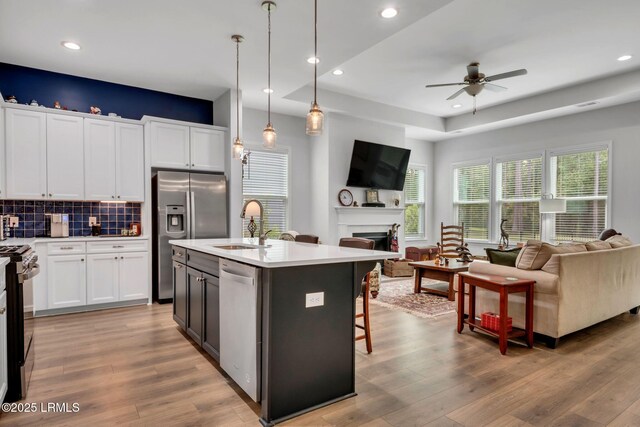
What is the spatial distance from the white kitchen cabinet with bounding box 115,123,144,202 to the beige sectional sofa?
14.2ft

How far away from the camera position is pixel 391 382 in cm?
264

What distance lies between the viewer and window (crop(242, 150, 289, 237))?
6.39 meters

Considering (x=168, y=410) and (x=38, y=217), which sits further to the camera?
(x=38, y=217)

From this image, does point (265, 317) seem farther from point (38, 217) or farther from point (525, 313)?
point (38, 217)

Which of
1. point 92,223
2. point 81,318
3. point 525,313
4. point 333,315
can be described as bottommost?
point 81,318

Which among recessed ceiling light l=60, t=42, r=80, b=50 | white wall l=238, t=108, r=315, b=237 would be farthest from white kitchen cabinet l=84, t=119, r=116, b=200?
white wall l=238, t=108, r=315, b=237

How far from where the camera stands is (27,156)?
428 cm

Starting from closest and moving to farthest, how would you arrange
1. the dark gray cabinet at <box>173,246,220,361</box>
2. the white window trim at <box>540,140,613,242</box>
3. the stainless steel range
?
the stainless steel range < the dark gray cabinet at <box>173,246,220,361</box> < the white window trim at <box>540,140,613,242</box>

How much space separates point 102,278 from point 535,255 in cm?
491

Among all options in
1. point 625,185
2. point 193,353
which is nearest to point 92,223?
point 193,353

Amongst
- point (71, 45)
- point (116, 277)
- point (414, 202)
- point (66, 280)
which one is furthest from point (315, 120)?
point (414, 202)

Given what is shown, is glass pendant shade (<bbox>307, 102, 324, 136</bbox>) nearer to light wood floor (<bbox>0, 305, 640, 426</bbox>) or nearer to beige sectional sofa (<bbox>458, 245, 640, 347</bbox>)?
light wood floor (<bbox>0, 305, 640, 426</bbox>)

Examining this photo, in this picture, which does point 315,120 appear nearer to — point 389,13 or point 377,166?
point 389,13

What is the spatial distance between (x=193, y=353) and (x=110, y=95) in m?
3.88
